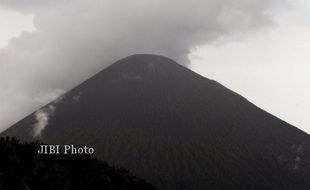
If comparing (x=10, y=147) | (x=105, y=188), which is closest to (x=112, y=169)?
(x=105, y=188)

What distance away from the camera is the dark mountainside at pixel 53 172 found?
9100cm

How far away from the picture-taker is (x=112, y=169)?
410 feet

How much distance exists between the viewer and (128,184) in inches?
4619

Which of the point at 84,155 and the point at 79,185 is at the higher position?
the point at 84,155

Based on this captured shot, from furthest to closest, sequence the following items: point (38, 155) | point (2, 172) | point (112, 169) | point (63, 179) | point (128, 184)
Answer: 1. point (112, 169)
2. point (128, 184)
3. point (38, 155)
4. point (63, 179)
5. point (2, 172)

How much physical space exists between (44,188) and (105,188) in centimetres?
2055

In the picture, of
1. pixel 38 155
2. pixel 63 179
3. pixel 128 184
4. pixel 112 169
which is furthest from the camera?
pixel 112 169

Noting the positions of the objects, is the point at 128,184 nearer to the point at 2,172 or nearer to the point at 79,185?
the point at 79,185

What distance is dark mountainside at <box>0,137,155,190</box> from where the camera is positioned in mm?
91000

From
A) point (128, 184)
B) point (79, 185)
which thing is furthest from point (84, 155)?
point (79, 185)

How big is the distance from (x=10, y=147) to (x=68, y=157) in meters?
21.9

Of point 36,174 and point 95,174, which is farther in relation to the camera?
point 95,174

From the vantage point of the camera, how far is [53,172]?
325ft

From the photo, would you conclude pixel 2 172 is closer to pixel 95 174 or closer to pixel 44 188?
pixel 44 188
